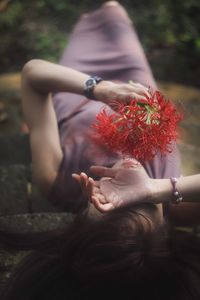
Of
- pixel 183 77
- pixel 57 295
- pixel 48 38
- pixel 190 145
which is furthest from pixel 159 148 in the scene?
pixel 48 38

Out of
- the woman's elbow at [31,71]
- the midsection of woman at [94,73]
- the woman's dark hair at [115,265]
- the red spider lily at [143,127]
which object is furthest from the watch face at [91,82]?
the woman's dark hair at [115,265]

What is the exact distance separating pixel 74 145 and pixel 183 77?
5.75ft

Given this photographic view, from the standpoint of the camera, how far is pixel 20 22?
13.1ft

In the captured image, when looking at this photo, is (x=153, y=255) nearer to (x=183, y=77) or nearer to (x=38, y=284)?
(x=38, y=284)

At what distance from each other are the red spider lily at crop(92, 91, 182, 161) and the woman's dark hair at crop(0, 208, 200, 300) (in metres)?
0.20

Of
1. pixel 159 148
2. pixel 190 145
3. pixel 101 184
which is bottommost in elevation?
pixel 190 145

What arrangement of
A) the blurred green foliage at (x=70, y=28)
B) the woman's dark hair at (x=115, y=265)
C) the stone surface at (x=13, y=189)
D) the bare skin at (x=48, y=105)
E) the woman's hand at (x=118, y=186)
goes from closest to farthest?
the woman's dark hair at (x=115, y=265) < the woman's hand at (x=118, y=186) < the bare skin at (x=48, y=105) < the stone surface at (x=13, y=189) < the blurred green foliage at (x=70, y=28)

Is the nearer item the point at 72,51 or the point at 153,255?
the point at 153,255

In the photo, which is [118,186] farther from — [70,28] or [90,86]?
[70,28]

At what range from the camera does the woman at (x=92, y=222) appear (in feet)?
4.38

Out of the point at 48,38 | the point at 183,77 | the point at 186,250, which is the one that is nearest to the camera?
the point at 186,250

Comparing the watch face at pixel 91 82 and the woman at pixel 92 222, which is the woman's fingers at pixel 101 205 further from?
the watch face at pixel 91 82

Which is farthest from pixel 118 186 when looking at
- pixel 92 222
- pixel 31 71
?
pixel 31 71

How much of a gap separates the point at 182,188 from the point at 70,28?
2726 mm
